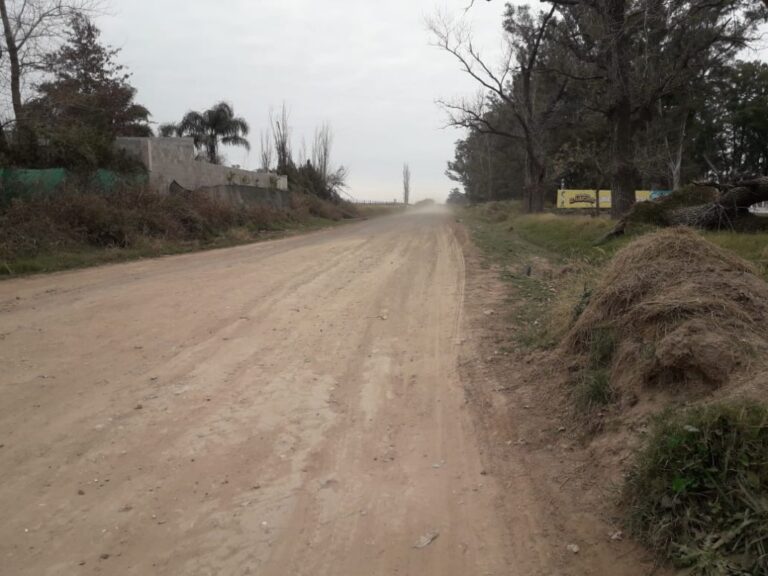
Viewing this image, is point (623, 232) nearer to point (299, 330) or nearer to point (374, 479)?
point (299, 330)

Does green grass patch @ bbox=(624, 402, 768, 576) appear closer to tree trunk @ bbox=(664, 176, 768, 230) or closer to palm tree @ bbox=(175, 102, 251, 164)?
tree trunk @ bbox=(664, 176, 768, 230)

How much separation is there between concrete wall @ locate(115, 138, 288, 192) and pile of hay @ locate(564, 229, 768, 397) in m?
18.8

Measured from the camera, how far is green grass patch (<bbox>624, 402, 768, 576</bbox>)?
8.91ft

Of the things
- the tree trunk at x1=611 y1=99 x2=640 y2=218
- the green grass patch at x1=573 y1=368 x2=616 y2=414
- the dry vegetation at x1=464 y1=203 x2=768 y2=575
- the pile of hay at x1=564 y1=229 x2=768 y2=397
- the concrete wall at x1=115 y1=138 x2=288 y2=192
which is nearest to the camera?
the dry vegetation at x1=464 y1=203 x2=768 y2=575

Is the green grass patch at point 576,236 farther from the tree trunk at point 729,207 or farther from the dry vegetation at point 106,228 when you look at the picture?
the dry vegetation at point 106,228

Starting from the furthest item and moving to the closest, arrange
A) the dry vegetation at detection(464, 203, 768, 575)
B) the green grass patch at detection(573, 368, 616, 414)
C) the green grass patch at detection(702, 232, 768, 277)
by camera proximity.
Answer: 1. the green grass patch at detection(702, 232, 768, 277)
2. the green grass patch at detection(573, 368, 616, 414)
3. the dry vegetation at detection(464, 203, 768, 575)

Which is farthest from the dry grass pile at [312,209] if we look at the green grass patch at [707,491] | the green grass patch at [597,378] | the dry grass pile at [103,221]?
the green grass patch at [707,491]

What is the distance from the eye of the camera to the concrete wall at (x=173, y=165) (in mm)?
21312

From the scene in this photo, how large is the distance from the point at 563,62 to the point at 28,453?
2720 centimetres

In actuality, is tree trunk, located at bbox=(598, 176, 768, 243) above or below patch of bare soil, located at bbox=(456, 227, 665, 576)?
above

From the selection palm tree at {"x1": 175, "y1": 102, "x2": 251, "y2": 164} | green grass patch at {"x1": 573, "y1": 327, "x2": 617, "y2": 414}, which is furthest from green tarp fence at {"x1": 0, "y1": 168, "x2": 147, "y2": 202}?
palm tree at {"x1": 175, "y1": 102, "x2": 251, "y2": 164}

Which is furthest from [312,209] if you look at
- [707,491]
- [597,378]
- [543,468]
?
[707,491]

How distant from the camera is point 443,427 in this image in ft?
16.1

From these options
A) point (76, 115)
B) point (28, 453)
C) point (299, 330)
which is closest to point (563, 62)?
point (76, 115)
